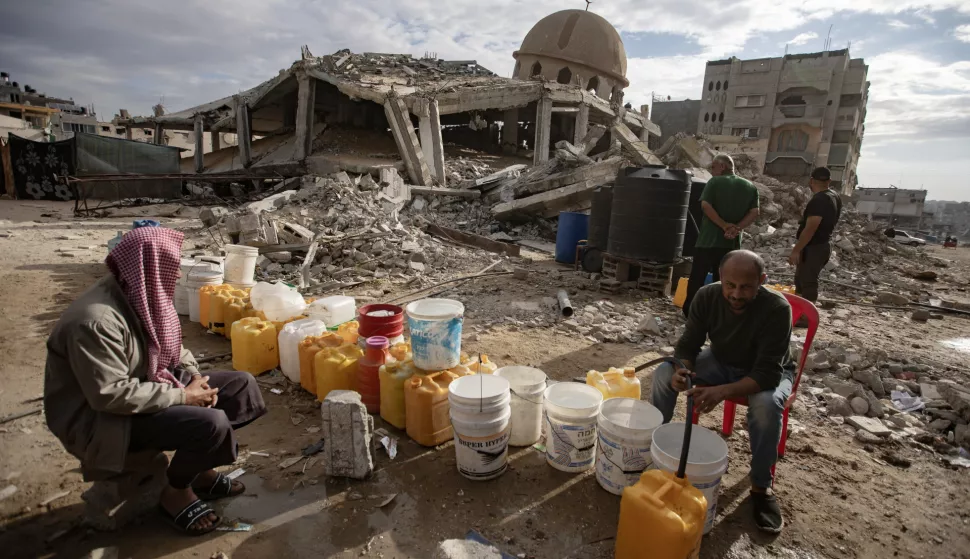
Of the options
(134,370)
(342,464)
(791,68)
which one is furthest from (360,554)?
(791,68)

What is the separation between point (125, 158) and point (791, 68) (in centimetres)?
4748

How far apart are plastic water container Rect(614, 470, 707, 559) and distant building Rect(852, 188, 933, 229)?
57.2 meters

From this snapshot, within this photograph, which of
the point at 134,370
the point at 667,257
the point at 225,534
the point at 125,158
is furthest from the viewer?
the point at 125,158

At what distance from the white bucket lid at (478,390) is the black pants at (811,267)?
4.54 meters

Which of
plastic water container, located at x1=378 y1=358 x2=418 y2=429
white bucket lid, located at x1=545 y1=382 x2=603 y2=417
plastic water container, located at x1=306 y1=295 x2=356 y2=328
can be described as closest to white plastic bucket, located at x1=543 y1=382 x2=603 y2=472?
white bucket lid, located at x1=545 y1=382 x2=603 y2=417

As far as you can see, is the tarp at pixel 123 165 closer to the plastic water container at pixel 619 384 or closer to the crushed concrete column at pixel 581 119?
the crushed concrete column at pixel 581 119

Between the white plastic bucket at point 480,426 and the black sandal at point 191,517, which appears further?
the white plastic bucket at point 480,426

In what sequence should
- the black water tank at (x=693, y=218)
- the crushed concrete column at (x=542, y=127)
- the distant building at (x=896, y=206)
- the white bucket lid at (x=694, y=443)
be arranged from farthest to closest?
1. the distant building at (x=896, y=206)
2. the crushed concrete column at (x=542, y=127)
3. the black water tank at (x=693, y=218)
4. the white bucket lid at (x=694, y=443)

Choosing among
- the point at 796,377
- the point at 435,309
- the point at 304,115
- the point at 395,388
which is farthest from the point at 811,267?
the point at 304,115

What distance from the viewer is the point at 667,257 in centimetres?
659

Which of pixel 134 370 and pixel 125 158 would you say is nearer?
pixel 134 370

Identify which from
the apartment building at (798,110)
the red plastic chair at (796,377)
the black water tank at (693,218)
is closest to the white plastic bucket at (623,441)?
the red plastic chair at (796,377)

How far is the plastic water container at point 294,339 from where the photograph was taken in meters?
3.95

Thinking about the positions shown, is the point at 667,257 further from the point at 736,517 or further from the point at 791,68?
the point at 791,68
